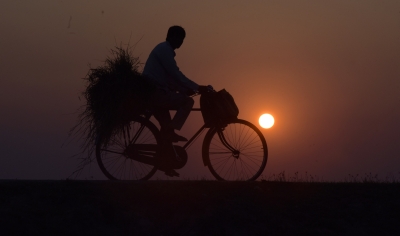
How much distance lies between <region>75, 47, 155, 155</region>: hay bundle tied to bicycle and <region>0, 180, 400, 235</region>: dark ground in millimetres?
1319

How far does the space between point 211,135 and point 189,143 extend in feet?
1.32

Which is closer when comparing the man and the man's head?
the man

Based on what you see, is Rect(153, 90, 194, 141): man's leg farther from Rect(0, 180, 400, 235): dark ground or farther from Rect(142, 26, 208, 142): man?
Rect(0, 180, 400, 235): dark ground

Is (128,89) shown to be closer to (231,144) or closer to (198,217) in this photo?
(231,144)

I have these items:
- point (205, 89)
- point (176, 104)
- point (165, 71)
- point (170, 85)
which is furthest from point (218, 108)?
point (165, 71)

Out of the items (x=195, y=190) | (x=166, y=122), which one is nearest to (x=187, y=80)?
(x=166, y=122)

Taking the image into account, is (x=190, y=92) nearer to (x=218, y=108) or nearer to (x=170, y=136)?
(x=218, y=108)

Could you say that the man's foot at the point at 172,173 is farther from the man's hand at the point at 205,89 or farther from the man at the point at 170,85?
the man's hand at the point at 205,89

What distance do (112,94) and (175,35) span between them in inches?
54.9

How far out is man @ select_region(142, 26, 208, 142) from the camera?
8.48 meters

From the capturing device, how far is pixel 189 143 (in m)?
9.19

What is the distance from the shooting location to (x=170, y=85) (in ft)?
29.1

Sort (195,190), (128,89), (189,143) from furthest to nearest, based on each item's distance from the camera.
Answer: (189,143) < (128,89) < (195,190)

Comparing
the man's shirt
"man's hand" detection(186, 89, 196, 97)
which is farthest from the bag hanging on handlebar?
the man's shirt
